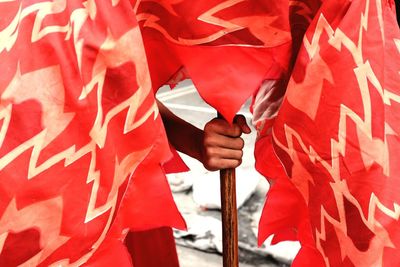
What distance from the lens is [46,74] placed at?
1.52 feet

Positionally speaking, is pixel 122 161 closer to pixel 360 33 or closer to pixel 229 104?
pixel 229 104

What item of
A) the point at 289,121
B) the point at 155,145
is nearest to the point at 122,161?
the point at 155,145

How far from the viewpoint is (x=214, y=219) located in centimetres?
187

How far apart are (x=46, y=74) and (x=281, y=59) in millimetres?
251

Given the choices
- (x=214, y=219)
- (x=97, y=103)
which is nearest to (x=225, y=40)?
(x=97, y=103)

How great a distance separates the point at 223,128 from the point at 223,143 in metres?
0.02

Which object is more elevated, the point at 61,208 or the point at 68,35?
the point at 68,35

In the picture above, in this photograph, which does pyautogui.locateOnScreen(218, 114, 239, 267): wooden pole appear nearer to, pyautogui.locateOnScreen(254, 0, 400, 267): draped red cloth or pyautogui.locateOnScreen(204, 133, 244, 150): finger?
pyautogui.locateOnScreen(204, 133, 244, 150): finger

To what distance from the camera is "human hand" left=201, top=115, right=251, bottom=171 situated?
2.27 feet

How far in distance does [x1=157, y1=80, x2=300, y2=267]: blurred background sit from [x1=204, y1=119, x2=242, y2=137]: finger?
1.03 m

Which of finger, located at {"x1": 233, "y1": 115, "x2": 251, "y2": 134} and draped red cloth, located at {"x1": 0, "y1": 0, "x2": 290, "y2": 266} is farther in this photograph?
finger, located at {"x1": 233, "y1": 115, "x2": 251, "y2": 134}

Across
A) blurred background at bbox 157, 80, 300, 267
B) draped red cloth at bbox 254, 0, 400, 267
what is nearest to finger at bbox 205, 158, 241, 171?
draped red cloth at bbox 254, 0, 400, 267

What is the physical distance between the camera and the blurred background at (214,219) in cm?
171

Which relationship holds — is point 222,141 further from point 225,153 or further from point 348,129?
point 348,129
